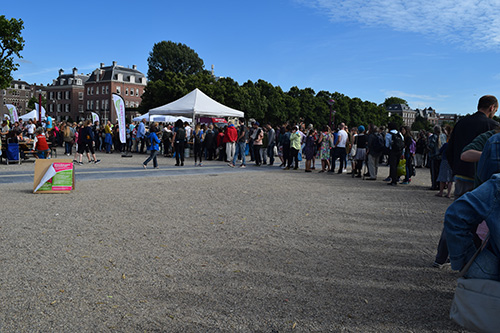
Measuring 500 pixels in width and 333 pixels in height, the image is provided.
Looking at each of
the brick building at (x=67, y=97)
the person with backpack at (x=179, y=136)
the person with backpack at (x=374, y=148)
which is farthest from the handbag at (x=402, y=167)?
the brick building at (x=67, y=97)

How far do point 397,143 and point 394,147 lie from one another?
209 millimetres

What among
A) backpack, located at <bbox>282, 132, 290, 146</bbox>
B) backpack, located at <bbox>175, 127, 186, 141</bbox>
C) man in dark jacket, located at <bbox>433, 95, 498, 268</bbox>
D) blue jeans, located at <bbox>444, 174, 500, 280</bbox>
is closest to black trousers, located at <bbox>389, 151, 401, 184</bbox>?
backpack, located at <bbox>282, 132, 290, 146</bbox>

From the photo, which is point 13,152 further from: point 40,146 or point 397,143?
point 397,143

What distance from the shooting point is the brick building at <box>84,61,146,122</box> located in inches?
4065

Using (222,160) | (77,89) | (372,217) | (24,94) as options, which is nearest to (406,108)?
(77,89)

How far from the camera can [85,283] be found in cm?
433

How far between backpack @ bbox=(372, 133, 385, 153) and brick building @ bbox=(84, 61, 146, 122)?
9336cm

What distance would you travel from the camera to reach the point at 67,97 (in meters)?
117

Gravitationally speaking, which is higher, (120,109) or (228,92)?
(228,92)

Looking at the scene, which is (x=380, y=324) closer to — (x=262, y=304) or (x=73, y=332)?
(x=262, y=304)

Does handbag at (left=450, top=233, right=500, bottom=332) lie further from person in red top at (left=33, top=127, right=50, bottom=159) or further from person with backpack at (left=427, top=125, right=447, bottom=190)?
person in red top at (left=33, top=127, right=50, bottom=159)

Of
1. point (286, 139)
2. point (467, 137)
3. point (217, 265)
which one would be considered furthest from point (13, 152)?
point (467, 137)

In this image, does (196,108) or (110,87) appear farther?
(110,87)

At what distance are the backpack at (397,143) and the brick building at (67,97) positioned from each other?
10836 cm
